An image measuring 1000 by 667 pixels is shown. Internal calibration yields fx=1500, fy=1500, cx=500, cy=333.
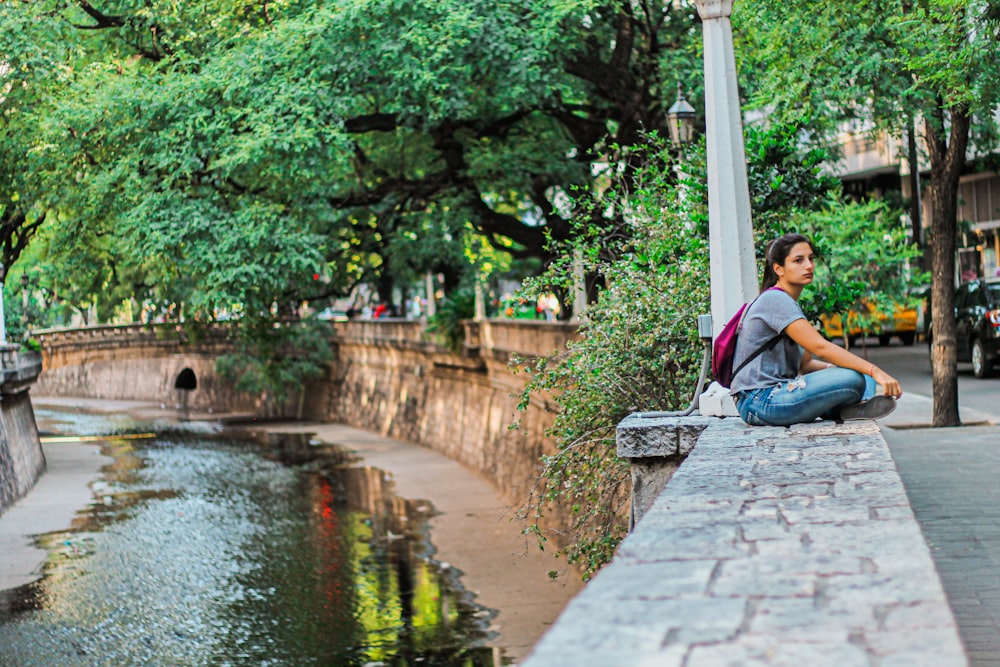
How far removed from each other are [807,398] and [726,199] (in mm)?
2171

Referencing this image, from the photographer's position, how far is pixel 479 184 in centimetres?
2666

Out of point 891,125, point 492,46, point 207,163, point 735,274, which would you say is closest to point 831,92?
point 891,125

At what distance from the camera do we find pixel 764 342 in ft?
27.3

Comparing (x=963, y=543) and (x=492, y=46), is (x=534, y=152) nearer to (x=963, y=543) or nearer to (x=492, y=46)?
(x=492, y=46)

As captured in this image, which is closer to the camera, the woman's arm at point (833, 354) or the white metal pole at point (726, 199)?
the woman's arm at point (833, 354)

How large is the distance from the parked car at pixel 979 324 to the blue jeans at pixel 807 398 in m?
17.4

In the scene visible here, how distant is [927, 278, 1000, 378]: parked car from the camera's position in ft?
83.0

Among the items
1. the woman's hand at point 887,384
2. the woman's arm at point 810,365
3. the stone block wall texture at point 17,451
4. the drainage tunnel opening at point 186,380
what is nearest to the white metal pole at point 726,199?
the woman's arm at point 810,365

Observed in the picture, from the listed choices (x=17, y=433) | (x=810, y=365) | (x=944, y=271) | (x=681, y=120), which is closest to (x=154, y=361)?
(x=17, y=433)

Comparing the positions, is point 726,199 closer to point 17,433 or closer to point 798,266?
point 798,266

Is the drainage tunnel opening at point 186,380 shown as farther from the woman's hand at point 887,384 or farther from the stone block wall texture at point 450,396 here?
the woman's hand at point 887,384

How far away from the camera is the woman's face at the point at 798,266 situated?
8.38 meters

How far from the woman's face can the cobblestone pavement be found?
188cm

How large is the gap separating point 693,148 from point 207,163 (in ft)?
39.7
